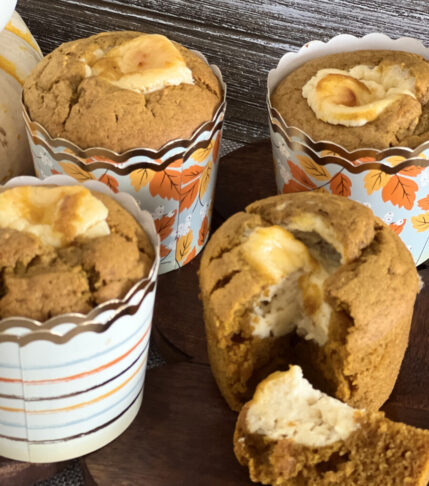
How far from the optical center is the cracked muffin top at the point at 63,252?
1.15m

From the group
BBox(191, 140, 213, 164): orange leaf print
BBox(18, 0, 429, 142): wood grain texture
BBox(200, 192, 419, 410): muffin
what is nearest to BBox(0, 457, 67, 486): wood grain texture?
BBox(200, 192, 419, 410): muffin

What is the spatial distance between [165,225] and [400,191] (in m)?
0.50

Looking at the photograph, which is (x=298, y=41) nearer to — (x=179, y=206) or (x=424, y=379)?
(x=179, y=206)

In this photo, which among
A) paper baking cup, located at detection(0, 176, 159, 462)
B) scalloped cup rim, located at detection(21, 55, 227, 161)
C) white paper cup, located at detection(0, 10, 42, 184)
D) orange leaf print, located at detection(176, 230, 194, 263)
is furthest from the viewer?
white paper cup, located at detection(0, 10, 42, 184)

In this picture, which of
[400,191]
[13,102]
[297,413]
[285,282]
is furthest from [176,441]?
[13,102]

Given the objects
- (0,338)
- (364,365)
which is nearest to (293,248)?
(364,365)

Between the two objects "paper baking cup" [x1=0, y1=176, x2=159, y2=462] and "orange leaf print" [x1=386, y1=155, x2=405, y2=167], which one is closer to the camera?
"paper baking cup" [x1=0, y1=176, x2=159, y2=462]

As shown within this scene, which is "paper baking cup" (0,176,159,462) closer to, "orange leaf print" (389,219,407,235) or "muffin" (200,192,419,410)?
"muffin" (200,192,419,410)

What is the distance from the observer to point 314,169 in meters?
1.55

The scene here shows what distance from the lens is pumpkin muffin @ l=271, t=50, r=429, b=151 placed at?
1.50 meters

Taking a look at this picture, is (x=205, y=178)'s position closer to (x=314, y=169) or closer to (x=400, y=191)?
(x=314, y=169)

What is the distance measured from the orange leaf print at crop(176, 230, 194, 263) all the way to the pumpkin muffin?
0.34 meters

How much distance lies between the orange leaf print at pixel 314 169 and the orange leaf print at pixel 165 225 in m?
0.29

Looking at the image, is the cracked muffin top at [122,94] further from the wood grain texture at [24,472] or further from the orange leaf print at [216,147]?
the wood grain texture at [24,472]
